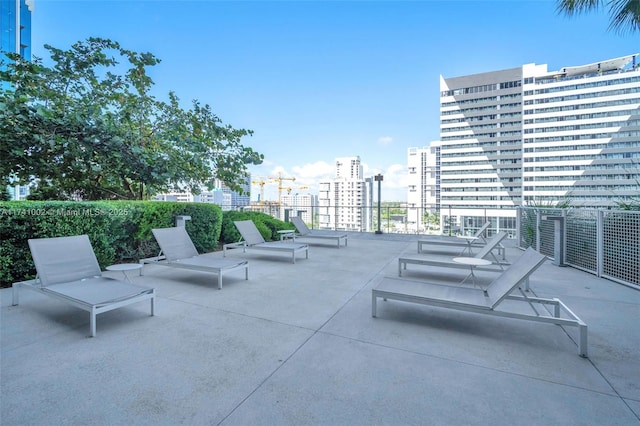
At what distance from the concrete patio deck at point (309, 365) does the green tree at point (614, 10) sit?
13.7 ft

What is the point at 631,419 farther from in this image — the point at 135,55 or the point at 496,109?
the point at 496,109

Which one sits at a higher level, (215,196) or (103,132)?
(103,132)

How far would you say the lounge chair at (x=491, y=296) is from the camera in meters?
2.68

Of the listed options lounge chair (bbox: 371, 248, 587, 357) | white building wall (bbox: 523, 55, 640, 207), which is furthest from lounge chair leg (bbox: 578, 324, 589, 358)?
white building wall (bbox: 523, 55, 640, 207)

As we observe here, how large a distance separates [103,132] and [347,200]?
1731 centimetres

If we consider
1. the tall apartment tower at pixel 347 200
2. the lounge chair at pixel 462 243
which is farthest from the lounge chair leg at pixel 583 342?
the tall apartment tower at pixel 347 200

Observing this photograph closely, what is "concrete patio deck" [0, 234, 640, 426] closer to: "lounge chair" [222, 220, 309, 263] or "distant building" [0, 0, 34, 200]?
"lounge chair" [222, 220, 309, 263]

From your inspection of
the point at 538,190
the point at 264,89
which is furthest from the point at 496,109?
the point at 264,89

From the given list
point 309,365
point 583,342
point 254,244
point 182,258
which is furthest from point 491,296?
point 254,244

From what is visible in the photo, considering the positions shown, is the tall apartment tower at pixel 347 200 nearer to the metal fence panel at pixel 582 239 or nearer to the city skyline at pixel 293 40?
the city skyline at pixel 293 40

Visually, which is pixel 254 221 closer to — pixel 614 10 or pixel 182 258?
pixel 182 258

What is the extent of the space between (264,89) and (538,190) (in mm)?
31732

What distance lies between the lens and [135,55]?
8.21 m

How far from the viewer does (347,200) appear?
22.6 m
